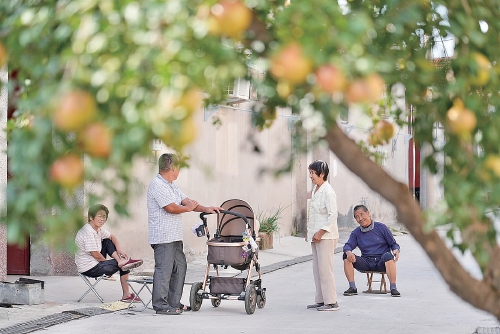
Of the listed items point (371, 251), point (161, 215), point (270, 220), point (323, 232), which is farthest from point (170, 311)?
point (270, 220)

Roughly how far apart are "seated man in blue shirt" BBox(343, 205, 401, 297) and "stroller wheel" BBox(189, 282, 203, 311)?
2159 mm

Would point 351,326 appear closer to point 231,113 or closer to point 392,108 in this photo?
point 392,108

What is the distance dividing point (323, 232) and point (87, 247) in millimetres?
2556

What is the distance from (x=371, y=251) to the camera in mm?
10828

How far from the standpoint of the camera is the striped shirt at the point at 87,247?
30.7 ft

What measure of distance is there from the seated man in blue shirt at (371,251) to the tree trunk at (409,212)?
806 cm

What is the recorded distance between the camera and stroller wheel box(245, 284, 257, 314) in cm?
905

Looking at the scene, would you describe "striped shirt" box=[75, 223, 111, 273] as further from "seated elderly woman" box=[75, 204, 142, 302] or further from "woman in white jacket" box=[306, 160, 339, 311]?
"woman in white jacket" box=[306, 160, 339, 311]

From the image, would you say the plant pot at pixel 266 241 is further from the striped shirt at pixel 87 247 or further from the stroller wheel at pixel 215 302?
the striped shirt at pixel 87 247

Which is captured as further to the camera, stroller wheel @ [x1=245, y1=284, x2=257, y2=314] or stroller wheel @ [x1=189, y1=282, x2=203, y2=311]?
stroller wheel @ [x1=189, y1=282, x2=203, y2=311]

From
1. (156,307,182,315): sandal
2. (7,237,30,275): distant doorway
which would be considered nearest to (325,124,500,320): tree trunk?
(156,307,182,315): sandal

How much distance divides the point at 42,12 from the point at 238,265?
7.62 metres

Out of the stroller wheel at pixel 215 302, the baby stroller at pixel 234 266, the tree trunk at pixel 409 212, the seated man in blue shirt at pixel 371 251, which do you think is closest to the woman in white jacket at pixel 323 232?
the baby stroller at pixel 234 266

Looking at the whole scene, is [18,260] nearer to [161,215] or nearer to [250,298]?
[161,215]
